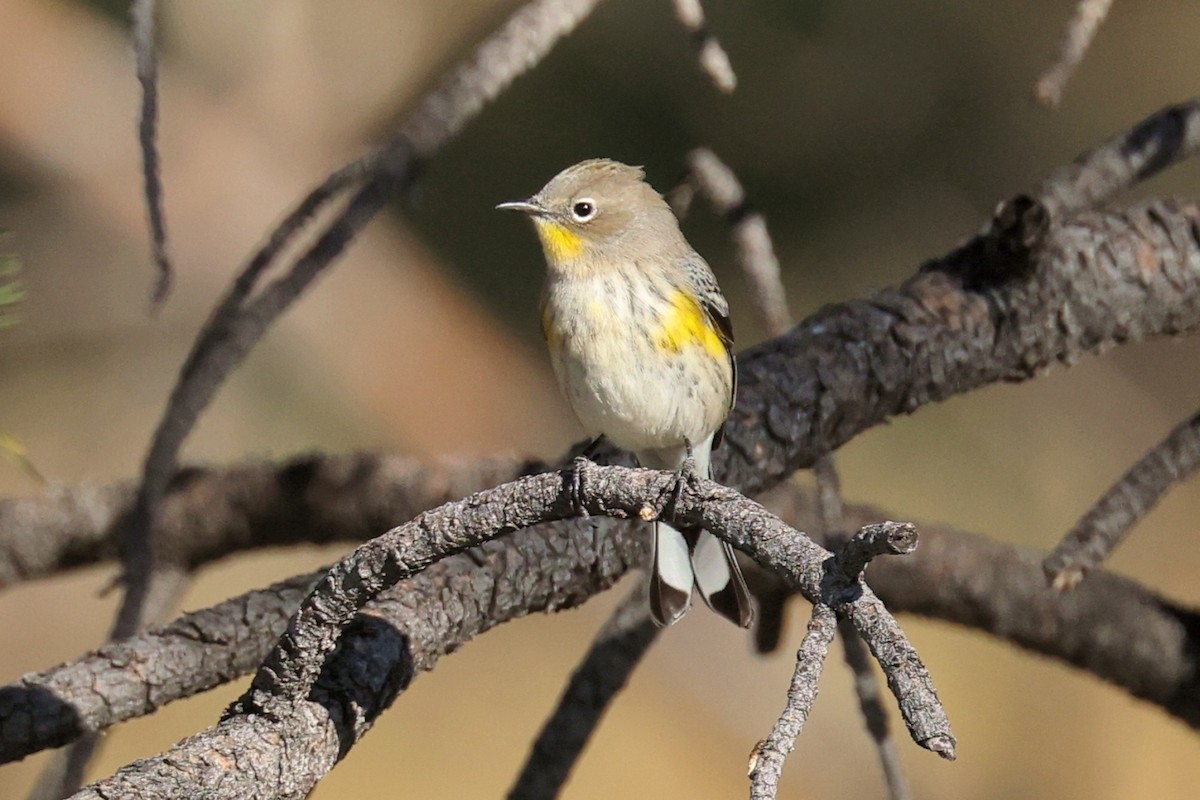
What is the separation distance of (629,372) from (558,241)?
0.42 metres

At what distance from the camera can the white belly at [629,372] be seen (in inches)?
96.7

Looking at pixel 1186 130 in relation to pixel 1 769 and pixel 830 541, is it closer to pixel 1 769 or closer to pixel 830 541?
pixel 830 541

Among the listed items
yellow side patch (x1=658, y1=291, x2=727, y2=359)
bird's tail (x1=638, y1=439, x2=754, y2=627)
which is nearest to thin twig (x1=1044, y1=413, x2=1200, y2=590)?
bird's tail (x1=638, y1=439, x2=754, y2=627)

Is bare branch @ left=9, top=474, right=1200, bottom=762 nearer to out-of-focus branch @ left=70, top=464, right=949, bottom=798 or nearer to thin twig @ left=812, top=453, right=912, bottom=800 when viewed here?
thin twig @ left=812, top=453, right=912, bottom=800

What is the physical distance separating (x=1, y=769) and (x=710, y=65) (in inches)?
133

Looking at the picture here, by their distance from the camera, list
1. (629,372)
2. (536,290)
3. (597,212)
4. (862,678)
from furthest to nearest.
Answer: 1. (536,290)
2. (597,212)
3. (629,372)
4. (862,678)

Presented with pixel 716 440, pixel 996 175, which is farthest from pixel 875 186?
pixel 716 440

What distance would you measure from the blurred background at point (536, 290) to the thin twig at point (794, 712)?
3.14m

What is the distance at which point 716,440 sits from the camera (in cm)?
243

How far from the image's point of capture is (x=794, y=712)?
3.46 ft

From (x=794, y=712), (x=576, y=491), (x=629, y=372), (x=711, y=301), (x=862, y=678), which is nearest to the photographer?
(x=794, y=712)

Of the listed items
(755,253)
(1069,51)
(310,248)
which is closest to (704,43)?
(1069,51)

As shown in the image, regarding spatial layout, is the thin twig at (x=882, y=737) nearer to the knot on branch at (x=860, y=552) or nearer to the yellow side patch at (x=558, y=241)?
the yellow side patch at (x=558, y=241)

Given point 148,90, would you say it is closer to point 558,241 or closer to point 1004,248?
point 558,241
